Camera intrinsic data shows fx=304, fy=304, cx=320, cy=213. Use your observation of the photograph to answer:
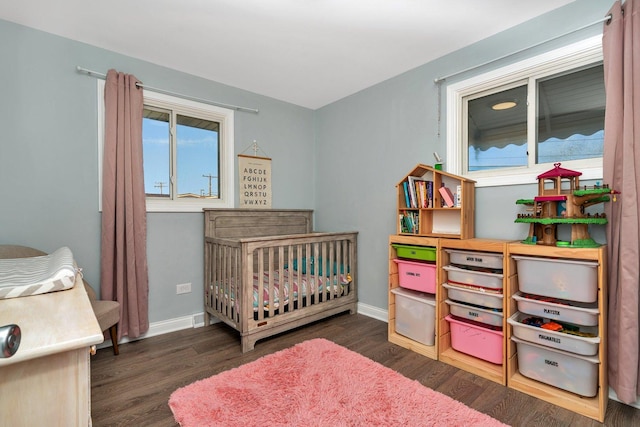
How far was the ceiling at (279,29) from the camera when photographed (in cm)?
197

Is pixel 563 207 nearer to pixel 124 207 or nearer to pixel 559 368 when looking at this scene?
pixel 559 368

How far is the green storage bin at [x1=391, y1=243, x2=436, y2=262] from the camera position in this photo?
2352 millimetres

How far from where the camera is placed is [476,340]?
2.11 meters

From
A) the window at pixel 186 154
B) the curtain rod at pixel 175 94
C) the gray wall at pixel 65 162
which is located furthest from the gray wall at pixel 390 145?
the gray wall at pixel 65 162

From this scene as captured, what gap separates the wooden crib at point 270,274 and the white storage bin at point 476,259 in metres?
1.15

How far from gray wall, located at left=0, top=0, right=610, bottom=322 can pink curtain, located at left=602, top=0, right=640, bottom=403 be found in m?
0.20

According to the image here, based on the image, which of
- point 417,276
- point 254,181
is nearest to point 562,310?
point 417,276

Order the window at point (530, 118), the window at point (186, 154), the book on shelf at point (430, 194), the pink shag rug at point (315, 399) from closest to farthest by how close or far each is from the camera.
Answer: the pink shag rug at point (315, 399) → the window at point (530, 118) → the book on shelf at point (430, 194) → the window at point (186, 154)

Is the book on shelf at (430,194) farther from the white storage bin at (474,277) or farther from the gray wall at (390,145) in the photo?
the white storage bin at (474,277)

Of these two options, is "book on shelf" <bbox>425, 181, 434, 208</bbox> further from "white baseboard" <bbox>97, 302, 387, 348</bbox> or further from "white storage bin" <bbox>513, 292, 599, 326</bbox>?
"white baseboard" <bbox>97, 302, 387, 348</bbox>

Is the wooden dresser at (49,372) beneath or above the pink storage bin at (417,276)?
above

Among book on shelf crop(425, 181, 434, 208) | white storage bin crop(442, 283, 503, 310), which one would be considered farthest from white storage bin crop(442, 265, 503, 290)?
book on shelf crop(425, 181, 434, 208)

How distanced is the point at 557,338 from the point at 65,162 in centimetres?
350

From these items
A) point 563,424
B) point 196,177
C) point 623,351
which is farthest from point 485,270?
point 196,177
